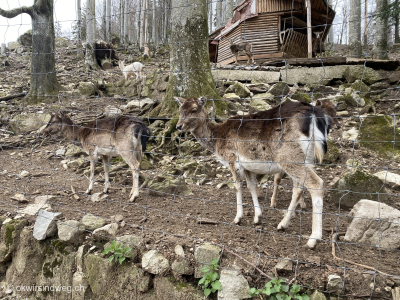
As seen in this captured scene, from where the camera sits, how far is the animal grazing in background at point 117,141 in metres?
5.68

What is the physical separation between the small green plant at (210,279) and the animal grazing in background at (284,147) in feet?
3.66

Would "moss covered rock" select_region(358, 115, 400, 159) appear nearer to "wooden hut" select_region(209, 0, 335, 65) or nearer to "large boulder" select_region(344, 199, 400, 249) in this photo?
"large boulder" select_region(344, 199, 400, 249)

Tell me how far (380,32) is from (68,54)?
67.3ft

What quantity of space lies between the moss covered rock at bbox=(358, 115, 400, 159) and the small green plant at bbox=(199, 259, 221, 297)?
431 centimetres

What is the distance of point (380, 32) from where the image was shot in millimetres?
13234

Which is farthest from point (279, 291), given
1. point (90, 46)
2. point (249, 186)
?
point (90, 46)

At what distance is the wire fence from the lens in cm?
314

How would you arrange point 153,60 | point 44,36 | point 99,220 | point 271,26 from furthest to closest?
point 153,60, point 271,26, point 44,36, point 99,220

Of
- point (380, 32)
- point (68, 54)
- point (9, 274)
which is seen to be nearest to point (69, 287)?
point (9, 274)

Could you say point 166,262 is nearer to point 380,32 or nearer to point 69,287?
point 69,287

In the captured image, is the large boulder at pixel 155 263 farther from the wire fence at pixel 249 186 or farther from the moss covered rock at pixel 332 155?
the moss covered rock at pixel 332 155

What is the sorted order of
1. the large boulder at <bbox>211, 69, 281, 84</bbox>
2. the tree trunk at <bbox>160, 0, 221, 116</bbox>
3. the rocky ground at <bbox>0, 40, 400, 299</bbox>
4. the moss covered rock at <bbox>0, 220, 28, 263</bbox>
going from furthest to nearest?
1. the large boulder at <bbox>211, 69, 281, 84</bbox>
2. the tree trunk at <bbox>160, 0, 221, 116</bbox>
3. the moss covered rock at <bbox>0, 220, 28, 263</bbox>
4. the rocky ground at <bbox>0, 40, 400, 299</bbox>

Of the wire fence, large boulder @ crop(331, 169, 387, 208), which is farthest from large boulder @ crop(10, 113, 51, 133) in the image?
large boulder @ crop(331, 169, 387, 208)

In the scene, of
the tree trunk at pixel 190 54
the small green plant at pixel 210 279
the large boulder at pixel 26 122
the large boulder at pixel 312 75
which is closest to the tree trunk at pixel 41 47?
the large boulder at pixel 26 122
